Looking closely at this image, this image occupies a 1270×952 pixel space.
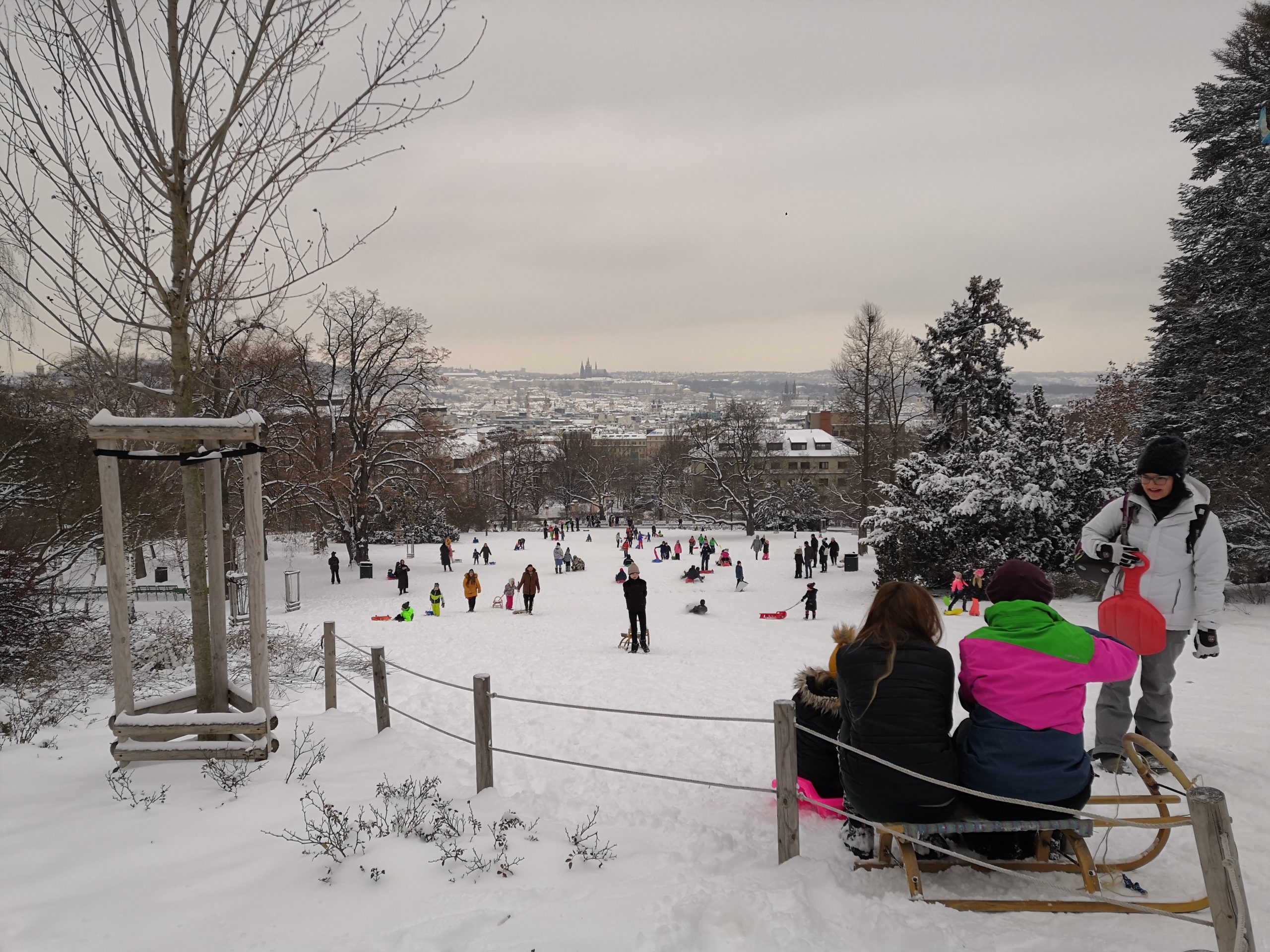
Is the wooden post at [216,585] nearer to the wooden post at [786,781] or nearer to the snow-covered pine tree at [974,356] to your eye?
the wooden post at [786,781]

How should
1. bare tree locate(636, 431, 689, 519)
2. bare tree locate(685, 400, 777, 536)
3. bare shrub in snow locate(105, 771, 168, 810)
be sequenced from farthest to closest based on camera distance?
bare tree locate(636, 431, 689, 519), bare tree locate(685, 400, 777, 536), bare shrub in snow locate(105, 771, 168, 810)

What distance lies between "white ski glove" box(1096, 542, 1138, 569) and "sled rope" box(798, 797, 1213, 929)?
217 cm

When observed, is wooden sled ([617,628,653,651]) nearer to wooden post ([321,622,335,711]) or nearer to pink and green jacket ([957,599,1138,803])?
wooden post ([321,622,335,711])

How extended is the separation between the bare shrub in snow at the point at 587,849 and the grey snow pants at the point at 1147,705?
11.2 feet

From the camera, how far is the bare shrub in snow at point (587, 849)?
4.41m

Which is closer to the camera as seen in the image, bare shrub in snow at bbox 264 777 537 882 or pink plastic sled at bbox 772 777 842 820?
bare shrub in snow at bbox 264 777 537 882

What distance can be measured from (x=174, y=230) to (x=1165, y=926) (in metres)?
7.54

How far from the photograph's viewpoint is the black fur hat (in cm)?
487

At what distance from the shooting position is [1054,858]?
3998 mm

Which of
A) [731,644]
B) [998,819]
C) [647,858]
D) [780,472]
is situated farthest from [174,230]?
[780,472]

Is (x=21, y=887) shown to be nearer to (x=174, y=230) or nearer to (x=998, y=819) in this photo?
(x=174, y=230)

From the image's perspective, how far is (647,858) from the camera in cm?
Answer: 450

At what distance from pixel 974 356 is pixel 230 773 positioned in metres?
25.6

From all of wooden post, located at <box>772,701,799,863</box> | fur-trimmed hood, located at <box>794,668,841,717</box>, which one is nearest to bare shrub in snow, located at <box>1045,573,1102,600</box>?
fur-trimmed hood, located at <box>794,668,841,717</box>
